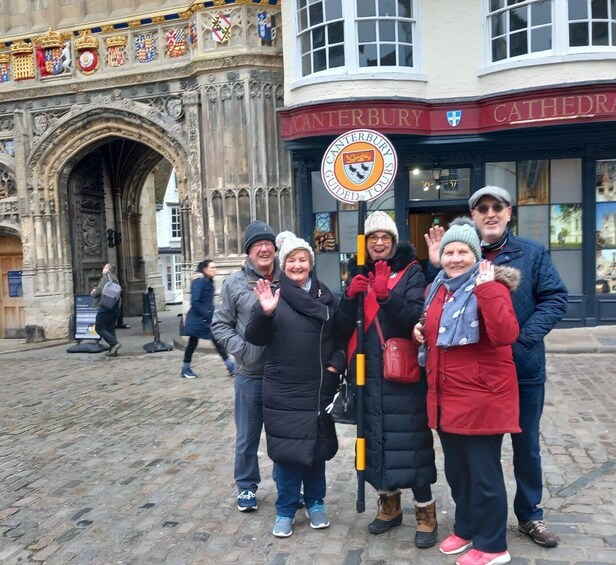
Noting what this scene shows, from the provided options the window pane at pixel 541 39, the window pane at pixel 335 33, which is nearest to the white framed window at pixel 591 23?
the window pane at pixel 541 39

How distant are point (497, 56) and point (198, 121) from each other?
229 inches

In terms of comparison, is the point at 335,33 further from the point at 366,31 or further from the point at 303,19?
the point at 303,19

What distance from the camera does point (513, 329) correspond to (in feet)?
9.82

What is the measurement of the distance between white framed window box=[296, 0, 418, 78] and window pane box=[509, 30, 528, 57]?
5.48ft

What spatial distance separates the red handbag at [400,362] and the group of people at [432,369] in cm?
7

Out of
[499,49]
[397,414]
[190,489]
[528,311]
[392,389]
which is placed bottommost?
[190,489]

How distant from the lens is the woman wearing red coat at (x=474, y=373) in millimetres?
3080

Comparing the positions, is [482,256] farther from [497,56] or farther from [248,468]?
[497,56]

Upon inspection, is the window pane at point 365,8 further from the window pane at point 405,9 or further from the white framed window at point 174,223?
the white framed window at point 174,223

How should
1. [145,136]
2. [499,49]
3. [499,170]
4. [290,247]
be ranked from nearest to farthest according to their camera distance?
[290,247]
[499,49]
[499,170]
[145,136]

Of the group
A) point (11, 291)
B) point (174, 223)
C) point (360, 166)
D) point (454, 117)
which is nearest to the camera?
point (360, 166)

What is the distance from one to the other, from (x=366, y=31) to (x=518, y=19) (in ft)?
8.64

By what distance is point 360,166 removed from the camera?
13.4 feet

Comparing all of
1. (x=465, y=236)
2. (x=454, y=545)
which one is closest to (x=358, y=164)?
(x=465, y=236)
